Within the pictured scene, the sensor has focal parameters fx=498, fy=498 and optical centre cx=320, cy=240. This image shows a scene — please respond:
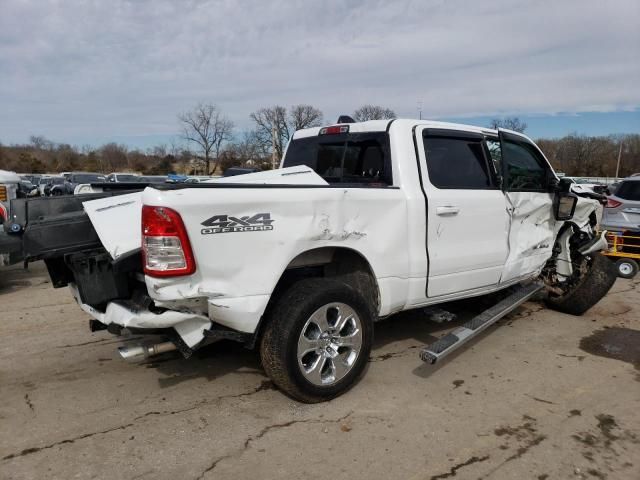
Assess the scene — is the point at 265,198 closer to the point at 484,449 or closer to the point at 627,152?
the point at 484,449

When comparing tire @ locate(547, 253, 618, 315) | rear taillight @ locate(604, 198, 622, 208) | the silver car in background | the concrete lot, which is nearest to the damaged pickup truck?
the concrete lot

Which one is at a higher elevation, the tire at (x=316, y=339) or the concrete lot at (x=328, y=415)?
the tire at (x=316, y=339)

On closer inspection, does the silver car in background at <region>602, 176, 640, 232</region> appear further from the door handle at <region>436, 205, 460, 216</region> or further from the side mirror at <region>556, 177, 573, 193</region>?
the door handle at <region>436, 205, 460, 216</region>

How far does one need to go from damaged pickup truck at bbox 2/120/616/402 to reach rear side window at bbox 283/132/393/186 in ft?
0.05

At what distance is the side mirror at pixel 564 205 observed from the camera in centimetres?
523

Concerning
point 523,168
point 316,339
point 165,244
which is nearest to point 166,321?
point 165,244

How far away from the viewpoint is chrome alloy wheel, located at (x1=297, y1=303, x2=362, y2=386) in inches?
129

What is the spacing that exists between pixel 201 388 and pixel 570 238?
452cm

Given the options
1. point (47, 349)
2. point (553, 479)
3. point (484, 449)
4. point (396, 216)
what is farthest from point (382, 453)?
point (47, 349)

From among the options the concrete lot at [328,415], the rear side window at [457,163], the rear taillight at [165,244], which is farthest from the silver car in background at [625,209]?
the rear taillight at [165,244]

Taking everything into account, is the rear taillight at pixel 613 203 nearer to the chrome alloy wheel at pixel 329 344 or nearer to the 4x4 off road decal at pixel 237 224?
the chrome alloy wheel at pixel 329 344

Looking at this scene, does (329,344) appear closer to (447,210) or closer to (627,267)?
(447,210)

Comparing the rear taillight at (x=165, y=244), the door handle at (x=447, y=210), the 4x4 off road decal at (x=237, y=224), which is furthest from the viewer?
the door handle at (x=447, y=210)

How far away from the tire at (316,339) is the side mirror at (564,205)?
279 cm
